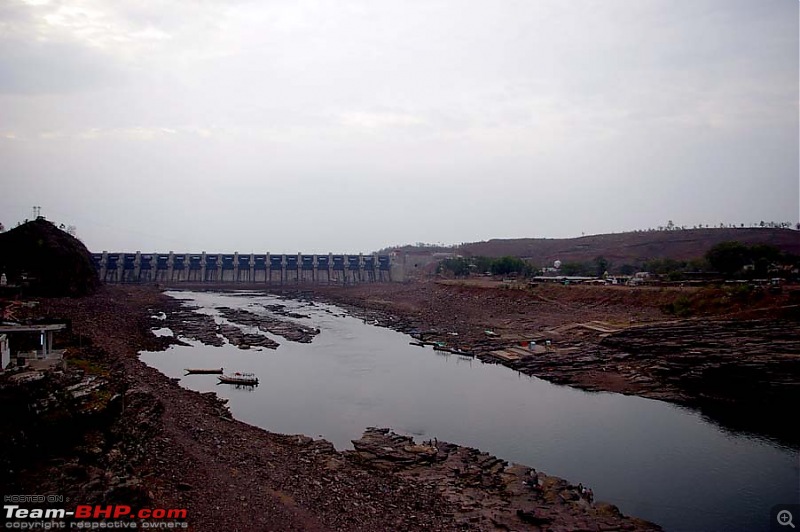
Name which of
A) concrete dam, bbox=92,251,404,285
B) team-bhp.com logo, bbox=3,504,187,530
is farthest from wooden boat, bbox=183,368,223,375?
concrete dam, bbox=92,251,404,285

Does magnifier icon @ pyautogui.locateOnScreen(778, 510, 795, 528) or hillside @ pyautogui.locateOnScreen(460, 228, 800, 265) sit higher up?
hillside @ pyautogui.locateOnScreen(460, 228, 800, 265)

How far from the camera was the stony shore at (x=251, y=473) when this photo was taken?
10.7 metres

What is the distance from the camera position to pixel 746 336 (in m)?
25.2

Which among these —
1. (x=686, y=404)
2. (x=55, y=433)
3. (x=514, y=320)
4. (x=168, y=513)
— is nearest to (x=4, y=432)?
(x=55, y=433)

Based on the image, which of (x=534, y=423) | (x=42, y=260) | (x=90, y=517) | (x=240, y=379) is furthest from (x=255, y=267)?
(x=90, y=517)

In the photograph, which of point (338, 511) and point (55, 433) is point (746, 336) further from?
point (55, 433)

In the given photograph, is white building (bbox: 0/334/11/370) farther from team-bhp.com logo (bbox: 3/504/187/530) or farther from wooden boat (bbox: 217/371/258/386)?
wooden boat (bbox: 217/371/258/386)

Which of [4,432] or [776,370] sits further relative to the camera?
[776,370]

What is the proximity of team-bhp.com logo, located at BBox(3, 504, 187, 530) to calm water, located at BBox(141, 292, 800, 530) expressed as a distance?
7.58 metres

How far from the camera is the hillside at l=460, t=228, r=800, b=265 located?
8682cm

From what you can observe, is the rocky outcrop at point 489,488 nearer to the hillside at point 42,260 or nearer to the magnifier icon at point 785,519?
the magnifier icon at point 785,519

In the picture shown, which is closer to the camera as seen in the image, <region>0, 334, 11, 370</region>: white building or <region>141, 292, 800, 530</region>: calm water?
<region>0, 334, 11, 370</region>: white building

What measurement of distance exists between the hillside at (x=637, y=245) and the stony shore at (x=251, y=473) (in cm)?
7976

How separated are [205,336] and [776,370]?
33.2 m
